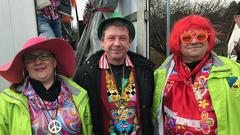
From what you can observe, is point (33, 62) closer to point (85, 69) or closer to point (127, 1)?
point (85, 69)

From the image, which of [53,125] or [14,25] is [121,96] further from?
[14,25]

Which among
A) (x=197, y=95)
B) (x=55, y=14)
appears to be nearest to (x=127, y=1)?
(x=55, y=14)

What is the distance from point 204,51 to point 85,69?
932 mm

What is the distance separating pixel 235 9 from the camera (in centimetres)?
2066

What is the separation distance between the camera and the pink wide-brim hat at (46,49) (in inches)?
78.7

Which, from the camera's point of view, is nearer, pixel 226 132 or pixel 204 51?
pixel 226 132

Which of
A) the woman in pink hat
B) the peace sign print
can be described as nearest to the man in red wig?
the woman in pink hat

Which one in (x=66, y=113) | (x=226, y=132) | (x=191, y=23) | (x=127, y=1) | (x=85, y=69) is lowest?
(x=226, y=132)

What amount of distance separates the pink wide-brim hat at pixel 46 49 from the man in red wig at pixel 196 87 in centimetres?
75

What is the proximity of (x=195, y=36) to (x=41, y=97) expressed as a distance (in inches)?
47.2

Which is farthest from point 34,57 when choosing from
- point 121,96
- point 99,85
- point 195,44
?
point 195,44

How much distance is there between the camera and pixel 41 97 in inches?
79.7

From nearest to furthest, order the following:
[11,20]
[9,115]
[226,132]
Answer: [9,115] < [226,132] < [11,20]

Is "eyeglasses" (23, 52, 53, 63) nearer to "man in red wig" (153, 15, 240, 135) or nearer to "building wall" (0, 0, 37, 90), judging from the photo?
"man in red wig" (153, 15, 240, 135)
